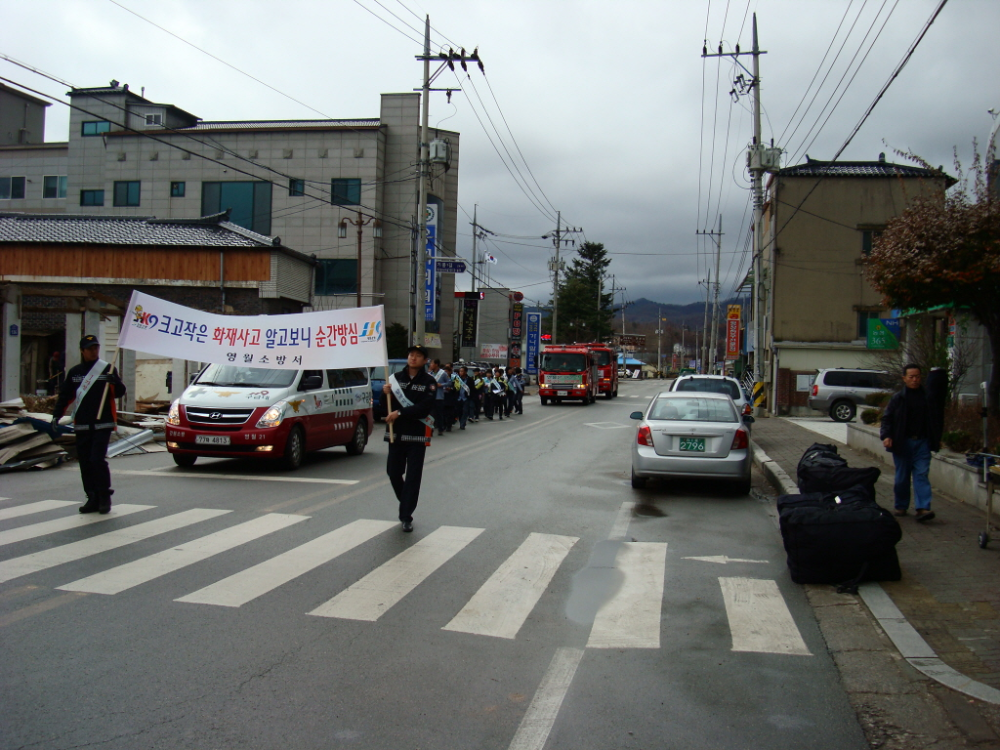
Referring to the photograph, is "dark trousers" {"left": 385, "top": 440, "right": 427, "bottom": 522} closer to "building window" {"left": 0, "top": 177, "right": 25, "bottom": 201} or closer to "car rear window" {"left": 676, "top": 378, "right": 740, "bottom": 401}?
"car rear window" {"left": 676, "top": 378, "right": 740, "bottom": 401}

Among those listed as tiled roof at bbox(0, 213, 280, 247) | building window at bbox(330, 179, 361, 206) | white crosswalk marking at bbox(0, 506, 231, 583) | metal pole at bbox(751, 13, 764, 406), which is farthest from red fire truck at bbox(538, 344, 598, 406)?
white crosswalk marking at bbox(0, 506, 231, 583)

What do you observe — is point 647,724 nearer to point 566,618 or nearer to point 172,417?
point 566,618

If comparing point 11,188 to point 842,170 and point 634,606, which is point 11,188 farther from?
point 634,606

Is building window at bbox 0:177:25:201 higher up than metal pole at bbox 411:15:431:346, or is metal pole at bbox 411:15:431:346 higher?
building window at bbox 0:177:25:201

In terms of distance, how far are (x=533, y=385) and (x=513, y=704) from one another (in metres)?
64.8

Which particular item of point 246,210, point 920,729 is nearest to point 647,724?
point 920,729

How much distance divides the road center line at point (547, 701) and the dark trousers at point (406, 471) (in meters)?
3.75

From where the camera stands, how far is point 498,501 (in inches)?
416

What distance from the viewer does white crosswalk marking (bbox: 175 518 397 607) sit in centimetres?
596

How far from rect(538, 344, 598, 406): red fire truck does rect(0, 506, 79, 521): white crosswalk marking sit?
31.3 metres

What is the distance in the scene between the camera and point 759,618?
5918mm

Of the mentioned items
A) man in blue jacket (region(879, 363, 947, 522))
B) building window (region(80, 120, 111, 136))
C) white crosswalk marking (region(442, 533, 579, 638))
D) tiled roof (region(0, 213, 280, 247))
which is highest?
building window (region(80, 120, 111, 136))

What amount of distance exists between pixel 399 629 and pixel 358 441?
10.2 meters

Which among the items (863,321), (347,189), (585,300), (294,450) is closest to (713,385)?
(294,450)
